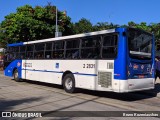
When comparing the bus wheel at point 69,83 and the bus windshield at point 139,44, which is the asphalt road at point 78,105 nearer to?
the bus wheel at point 69,83

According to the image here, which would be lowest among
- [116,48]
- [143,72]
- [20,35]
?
[143,72]

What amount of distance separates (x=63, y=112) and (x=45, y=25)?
69.5 feet

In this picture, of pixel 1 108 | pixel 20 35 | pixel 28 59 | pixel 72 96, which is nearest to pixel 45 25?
pixel 20 35

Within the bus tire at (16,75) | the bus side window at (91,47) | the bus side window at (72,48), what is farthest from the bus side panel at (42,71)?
the bus side window at (91,47)

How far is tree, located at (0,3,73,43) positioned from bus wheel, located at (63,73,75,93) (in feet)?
49.7

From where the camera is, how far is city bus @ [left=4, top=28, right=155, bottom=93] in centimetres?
1128

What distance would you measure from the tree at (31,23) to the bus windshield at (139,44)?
1735cm

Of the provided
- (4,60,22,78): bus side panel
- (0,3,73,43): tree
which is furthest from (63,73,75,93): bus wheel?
(0,3,73,43): tree

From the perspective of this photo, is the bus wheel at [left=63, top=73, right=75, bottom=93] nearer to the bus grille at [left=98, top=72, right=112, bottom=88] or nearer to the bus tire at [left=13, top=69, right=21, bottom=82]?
the bus grille at [left=98, top=72, right=112, bottom=88]

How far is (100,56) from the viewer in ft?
40.0

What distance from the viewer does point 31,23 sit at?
2833 cm

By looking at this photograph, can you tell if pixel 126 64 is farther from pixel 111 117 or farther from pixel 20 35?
pixel 20 35

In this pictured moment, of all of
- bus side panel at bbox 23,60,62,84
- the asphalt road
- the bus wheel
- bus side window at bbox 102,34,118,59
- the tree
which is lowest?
the asphalt road

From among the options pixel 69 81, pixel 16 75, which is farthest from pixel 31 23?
pixel 69 81
